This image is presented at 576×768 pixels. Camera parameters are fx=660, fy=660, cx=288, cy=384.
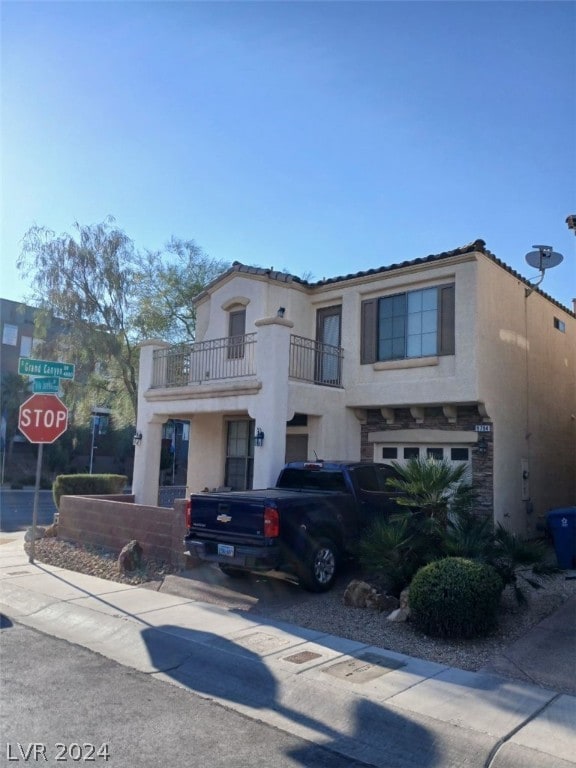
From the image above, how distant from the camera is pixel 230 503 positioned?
932 cm

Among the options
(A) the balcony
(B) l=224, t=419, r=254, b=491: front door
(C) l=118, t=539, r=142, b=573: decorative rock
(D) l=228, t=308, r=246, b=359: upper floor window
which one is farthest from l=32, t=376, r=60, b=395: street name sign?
(B) l=224, t=419, r=254, b=491: front door

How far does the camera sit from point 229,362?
15.6 m

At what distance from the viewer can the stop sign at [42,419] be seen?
40.0ft

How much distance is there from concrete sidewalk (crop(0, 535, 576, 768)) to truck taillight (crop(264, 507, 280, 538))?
116 cm

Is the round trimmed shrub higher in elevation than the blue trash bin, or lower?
lower

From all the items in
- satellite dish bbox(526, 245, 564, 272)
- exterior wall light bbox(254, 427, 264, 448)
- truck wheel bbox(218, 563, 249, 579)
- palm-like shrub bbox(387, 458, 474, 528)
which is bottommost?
truck wheel bbox(218, 563, 249, 579)

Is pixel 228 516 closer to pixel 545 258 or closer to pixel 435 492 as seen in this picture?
pixel 435 492

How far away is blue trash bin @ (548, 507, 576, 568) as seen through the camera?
34.6ft

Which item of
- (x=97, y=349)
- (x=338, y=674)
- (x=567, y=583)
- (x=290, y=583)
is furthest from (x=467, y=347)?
(x=97, y=349)

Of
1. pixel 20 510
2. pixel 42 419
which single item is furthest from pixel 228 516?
pixel 20 510

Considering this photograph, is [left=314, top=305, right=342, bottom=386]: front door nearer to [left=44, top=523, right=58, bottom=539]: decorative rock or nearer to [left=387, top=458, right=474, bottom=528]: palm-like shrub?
[left=387, top=458, right=474, bottom=528]: palm-like shrub

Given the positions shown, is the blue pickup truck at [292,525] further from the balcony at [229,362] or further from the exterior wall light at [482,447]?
Answer: the balcony at [229,362]

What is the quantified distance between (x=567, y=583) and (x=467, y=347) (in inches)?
188

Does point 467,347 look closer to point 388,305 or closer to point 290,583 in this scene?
point 388,305
